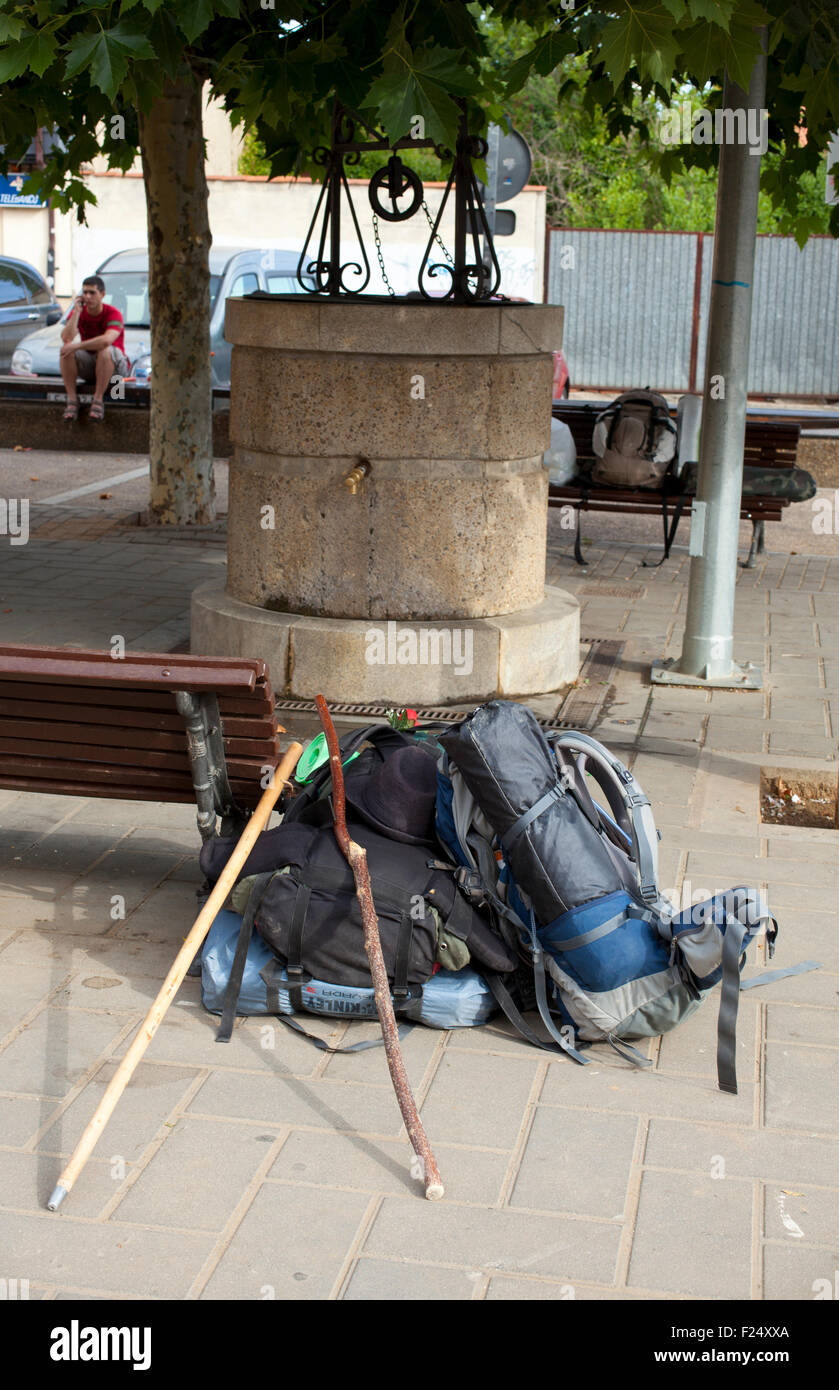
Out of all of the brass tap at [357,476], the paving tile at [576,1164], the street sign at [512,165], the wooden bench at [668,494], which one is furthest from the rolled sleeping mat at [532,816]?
the street sign at [512,165]

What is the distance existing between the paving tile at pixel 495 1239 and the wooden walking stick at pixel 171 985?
0.60 metres

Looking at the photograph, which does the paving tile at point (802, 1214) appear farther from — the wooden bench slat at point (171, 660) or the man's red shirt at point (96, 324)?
the man's red shirt at point (96, 324)

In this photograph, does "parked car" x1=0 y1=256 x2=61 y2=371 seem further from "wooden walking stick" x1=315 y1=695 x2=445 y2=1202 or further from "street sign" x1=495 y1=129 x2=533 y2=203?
"wooden walking stick" x1=315 y1=695 x2=445 y2=1202

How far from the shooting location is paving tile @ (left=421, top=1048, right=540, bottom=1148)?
334 cm

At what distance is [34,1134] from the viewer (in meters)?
3.26

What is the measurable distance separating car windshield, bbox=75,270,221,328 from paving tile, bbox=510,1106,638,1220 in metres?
14.4

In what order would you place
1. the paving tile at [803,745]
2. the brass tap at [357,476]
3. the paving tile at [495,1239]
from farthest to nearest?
the brass tap at [357,476] < the paving tile at [803,745] < the paving tile at [495,1239]

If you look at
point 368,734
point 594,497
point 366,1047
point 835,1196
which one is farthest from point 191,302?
point 835,1196

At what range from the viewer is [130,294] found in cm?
1684

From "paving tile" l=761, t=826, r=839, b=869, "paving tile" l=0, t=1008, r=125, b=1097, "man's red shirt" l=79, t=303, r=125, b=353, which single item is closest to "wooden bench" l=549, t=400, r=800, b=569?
"paving tile" l=761, t=826, r=839, b=869

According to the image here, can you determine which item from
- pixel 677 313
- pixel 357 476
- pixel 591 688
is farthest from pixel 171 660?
pixel 677 313

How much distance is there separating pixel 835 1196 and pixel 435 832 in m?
1.37

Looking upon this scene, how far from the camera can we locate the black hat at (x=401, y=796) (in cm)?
399

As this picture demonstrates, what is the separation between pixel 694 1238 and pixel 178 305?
8244 millimetres
